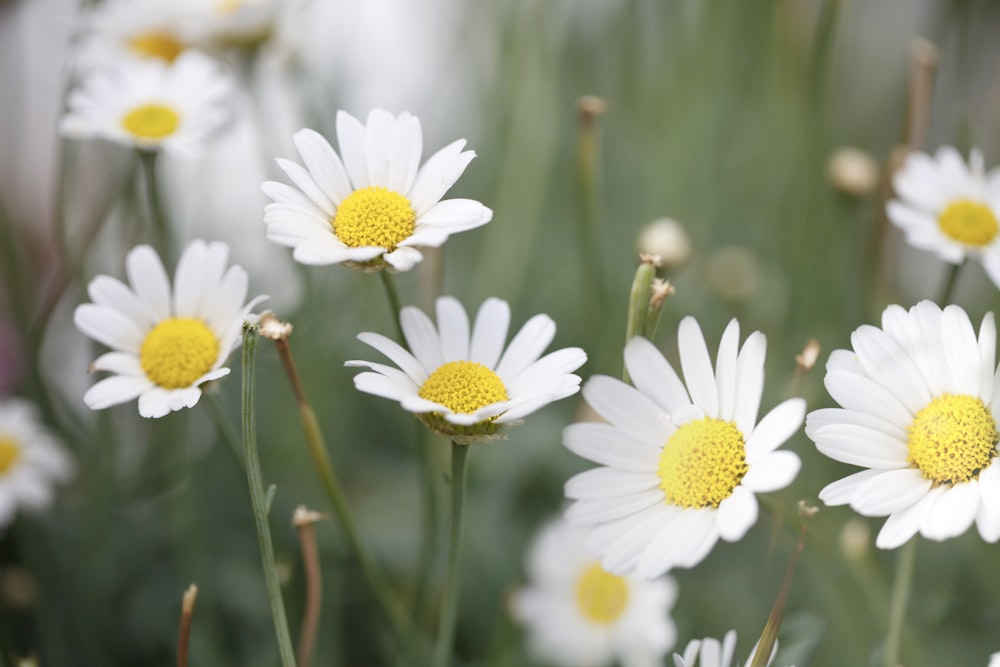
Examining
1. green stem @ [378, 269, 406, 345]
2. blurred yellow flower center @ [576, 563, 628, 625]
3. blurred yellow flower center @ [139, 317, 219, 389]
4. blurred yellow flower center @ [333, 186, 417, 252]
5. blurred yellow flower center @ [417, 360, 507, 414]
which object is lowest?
blurred yellow flower center @ [576, 563, 628, 625]

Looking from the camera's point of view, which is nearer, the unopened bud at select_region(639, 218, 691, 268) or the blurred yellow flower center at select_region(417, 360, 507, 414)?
the blurred yellow flower center at select_region(417, 360, 507, 414)

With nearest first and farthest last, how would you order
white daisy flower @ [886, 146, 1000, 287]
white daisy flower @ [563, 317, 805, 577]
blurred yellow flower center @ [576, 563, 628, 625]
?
white daisy flower @ [563, 317, 805, 577] → white daisy flower @ [886, 146, 1000, 287] → blurred yellow flower center @ [576, 563, 628, 625]

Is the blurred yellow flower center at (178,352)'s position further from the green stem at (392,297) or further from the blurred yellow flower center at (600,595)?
the blurred yellow flower center at (600,595)

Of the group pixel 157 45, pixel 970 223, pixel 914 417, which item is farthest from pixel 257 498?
pixel 157 45

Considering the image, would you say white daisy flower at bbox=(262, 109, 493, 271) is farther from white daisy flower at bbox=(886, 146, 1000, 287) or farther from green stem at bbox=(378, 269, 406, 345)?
white daisy flower at bbox=(886, 146, 1000, 287)

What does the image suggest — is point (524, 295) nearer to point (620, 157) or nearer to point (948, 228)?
point (620, 157)

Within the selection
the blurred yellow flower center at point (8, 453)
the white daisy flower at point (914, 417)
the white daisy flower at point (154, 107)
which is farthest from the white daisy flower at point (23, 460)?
the white daisy flower at point (914, 417)

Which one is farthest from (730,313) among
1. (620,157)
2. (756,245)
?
(620,157)

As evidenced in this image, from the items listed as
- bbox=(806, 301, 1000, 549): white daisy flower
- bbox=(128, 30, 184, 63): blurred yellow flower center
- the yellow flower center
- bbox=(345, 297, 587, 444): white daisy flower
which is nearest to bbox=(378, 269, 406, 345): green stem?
bbox=(345, 297, 587, 444): white daisy flower
